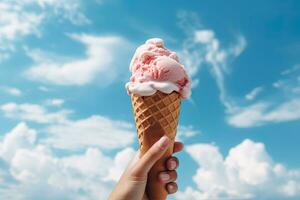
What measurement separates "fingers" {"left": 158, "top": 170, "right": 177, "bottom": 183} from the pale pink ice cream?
0.91 m

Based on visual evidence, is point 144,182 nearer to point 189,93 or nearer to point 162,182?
point 162,182

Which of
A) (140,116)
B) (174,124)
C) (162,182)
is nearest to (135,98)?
(140,116)

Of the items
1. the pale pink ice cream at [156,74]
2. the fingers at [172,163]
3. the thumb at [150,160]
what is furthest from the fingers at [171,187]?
the pale pink ice cream at [156,74]

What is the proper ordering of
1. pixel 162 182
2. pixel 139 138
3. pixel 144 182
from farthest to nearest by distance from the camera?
1. pixel 139 138
2. pixel 162 182
3. pixel 144 182

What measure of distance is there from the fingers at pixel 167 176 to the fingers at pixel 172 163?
6cm

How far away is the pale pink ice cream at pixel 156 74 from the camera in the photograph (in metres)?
4.75

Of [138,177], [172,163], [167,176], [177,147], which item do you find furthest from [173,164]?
[138,177]

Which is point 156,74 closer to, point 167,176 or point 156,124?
point 156,124

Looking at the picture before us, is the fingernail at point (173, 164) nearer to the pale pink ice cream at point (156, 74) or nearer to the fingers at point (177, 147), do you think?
the fingers at point (177, 147)

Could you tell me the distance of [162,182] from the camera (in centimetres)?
468

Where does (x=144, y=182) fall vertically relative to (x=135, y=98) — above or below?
below

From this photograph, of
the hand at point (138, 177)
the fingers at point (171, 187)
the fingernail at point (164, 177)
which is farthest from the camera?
the fingers at point (171, 187)

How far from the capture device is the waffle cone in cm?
473

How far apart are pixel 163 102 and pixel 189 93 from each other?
38 centimetres
